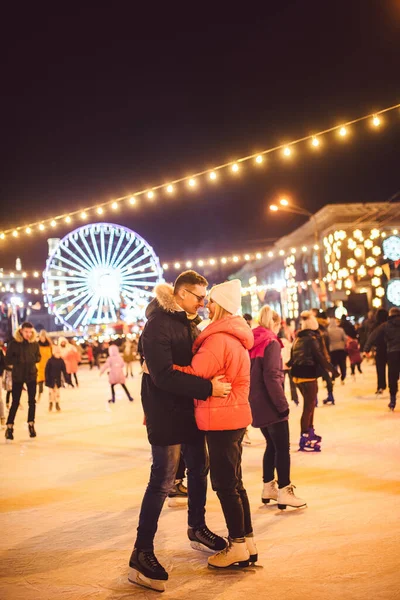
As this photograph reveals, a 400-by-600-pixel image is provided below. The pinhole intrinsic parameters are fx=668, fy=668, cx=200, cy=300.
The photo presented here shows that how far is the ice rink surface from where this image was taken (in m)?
3.79

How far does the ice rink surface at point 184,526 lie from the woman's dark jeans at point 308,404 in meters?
0.34

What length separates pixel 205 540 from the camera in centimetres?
447

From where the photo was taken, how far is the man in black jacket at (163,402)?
3918 millimetres

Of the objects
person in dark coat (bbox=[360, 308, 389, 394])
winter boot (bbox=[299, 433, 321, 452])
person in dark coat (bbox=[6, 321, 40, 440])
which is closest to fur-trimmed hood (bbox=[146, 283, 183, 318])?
winter boot (bbox=[299, 433, 321, 452])

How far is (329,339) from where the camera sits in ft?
50.6

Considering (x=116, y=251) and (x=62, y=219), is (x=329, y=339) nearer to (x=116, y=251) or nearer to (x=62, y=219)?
(x=62, y=219)

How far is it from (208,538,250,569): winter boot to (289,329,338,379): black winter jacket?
398cm

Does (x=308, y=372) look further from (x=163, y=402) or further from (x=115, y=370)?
(x=115, y=370)

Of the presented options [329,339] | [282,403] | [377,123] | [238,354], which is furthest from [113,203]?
[238,354]

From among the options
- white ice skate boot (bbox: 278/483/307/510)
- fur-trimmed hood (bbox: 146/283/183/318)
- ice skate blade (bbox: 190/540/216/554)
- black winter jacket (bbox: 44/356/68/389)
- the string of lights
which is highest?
the string of lights

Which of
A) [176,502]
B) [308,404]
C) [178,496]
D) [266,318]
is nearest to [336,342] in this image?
[308,404]

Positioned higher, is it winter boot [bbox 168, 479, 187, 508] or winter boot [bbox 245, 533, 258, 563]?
winter boot [bbox 245, 533, 258, 563]

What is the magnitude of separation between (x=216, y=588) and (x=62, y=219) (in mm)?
14083

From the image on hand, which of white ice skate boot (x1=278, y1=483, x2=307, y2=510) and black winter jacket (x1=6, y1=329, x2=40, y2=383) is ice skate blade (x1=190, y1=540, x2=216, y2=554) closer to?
white ice skate boot (x1=278, y1=483, x2=307, y2=510)
